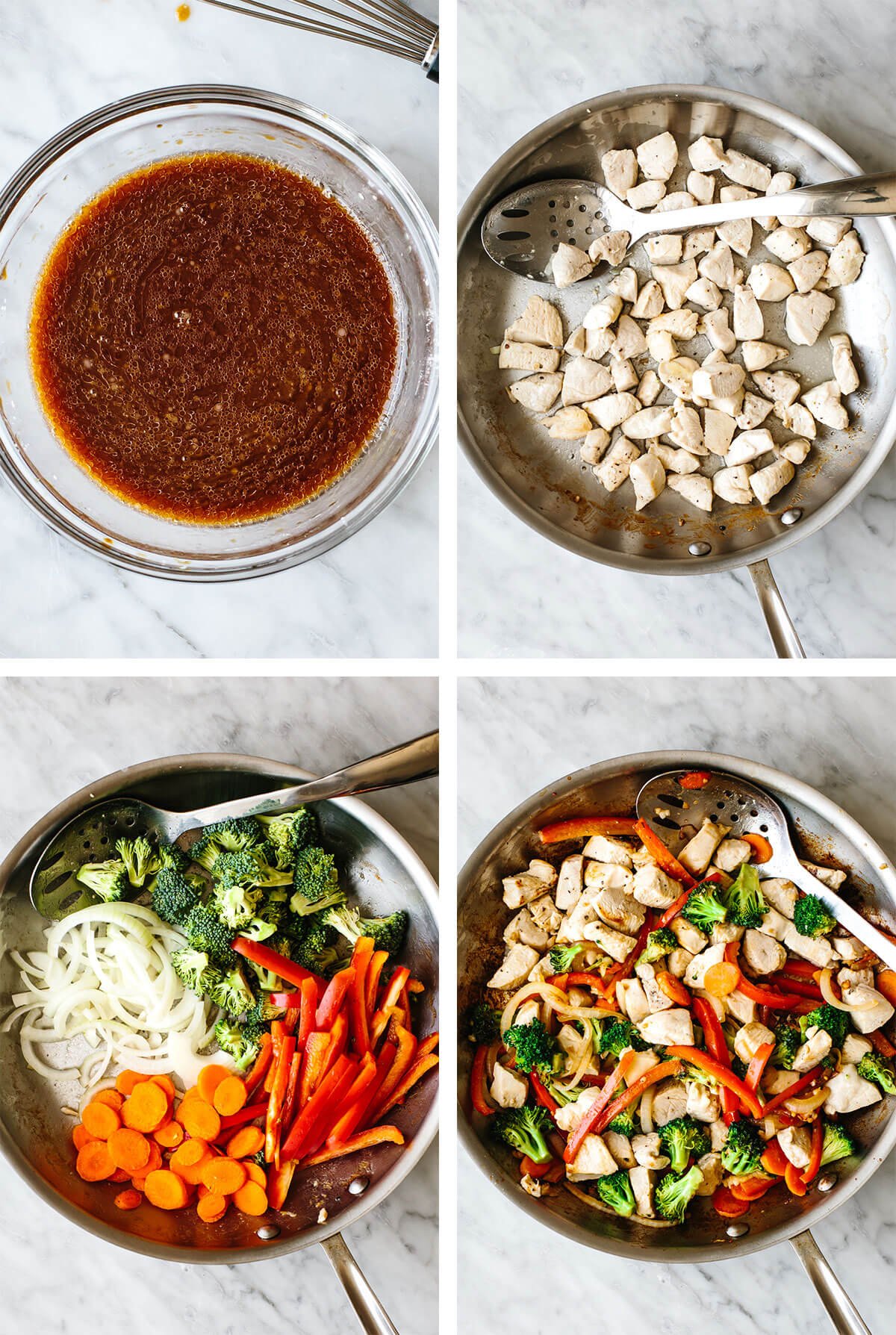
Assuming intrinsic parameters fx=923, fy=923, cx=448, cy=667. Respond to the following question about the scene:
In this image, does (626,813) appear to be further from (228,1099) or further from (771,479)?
(228,1099)

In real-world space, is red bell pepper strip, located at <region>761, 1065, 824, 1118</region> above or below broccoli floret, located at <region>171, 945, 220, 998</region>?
below

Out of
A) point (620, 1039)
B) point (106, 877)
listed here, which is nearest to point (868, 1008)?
point (620, 1039)

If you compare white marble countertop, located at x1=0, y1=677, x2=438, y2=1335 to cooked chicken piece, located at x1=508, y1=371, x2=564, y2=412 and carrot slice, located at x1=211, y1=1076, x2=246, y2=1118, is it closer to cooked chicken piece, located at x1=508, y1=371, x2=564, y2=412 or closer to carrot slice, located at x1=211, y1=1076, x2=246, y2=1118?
carrot slice, located at x1=211, y1=1076, x2=246, y2=1118

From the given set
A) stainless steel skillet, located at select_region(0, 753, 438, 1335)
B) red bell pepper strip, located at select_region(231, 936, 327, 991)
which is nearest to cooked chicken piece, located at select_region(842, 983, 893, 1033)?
stainless steel skillet, located at select_region(0, 753, 438, 1335)

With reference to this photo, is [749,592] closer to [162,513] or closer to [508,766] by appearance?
[508,766]

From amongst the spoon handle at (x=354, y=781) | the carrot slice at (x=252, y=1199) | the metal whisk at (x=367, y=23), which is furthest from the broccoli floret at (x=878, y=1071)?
the metal whisk at (x=367, y=23)

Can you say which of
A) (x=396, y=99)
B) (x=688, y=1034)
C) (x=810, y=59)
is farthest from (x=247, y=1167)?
(x=810, y=59)

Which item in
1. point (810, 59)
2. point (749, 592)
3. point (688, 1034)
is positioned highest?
point (810, 59)

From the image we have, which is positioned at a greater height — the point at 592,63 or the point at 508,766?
the point at 592,63
